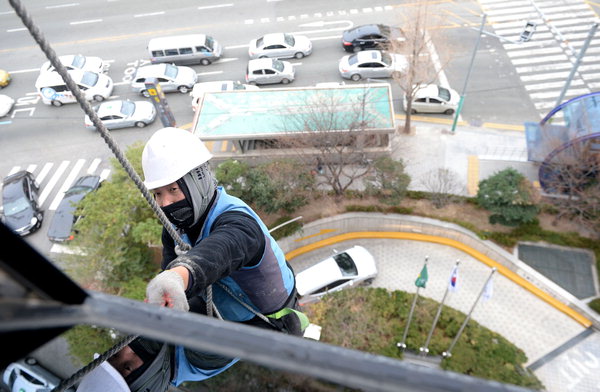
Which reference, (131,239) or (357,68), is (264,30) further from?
(131,239)

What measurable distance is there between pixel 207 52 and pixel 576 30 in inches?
911

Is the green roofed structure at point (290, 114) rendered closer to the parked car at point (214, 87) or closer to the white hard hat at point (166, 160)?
the parked car at point (214, 87)

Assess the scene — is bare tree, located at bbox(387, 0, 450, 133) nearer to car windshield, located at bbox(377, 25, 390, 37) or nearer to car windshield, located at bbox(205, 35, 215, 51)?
car windshield, located at bbox(377, 25, 390, 37)

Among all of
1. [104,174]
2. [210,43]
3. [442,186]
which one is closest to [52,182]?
[104,174]

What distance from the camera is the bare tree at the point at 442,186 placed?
701 inches

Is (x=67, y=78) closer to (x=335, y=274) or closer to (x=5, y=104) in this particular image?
(x=335, y=274)

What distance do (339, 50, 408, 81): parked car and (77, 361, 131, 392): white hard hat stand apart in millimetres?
22474

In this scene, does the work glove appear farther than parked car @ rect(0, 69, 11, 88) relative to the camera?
No

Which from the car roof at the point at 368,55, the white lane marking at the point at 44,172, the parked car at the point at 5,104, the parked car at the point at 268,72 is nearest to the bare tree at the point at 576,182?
the car roof at the point at 368,55


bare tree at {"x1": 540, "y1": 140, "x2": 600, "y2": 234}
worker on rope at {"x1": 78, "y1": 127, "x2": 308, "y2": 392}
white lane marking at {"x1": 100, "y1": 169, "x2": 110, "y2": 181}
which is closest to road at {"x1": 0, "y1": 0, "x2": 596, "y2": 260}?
white lane marking at {"x1": 100, "y1": 169, "x2": 110, "y2": 181}

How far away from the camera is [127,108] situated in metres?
22.8

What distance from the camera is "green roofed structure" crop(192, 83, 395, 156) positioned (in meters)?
17.6


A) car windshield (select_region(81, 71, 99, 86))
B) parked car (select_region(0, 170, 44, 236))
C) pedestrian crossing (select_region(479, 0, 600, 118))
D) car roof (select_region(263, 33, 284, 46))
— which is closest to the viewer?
parked car (select_region(0, 170, 44, 236))

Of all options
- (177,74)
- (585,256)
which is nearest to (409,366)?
(585,256)
